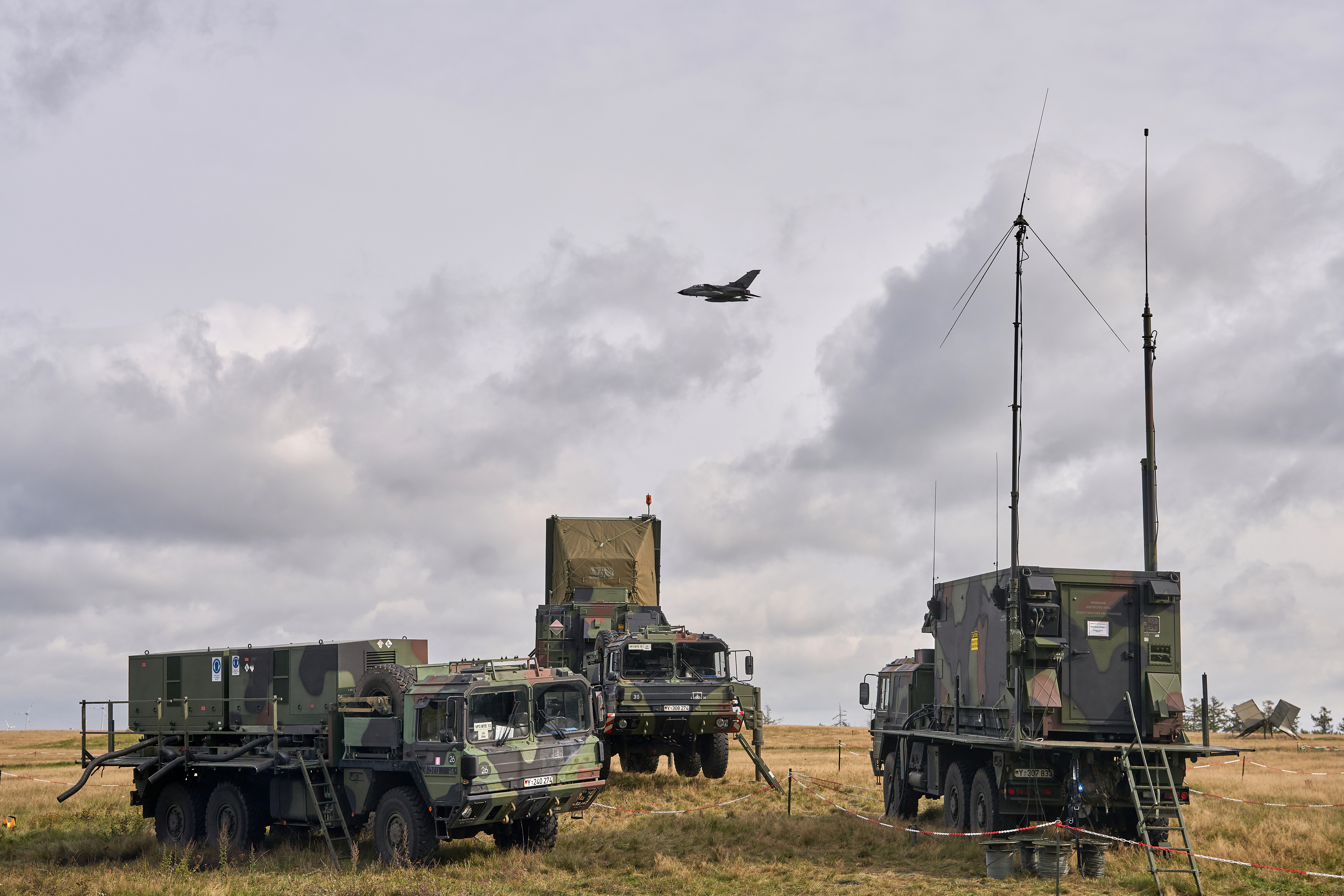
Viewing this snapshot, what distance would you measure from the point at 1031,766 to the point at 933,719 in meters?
3.57

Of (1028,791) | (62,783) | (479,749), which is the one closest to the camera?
(479,749)

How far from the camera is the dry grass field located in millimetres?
14477

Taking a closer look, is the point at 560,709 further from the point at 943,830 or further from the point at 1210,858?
the point at 1210,858

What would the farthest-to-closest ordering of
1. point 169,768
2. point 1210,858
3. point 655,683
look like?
point 655,683 → point 169,768 → point 1210,858

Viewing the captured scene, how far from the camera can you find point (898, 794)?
2011 centimetres

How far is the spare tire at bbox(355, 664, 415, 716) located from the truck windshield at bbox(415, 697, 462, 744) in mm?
413

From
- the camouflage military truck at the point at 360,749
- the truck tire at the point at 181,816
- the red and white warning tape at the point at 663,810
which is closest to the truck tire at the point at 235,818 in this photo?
the camouflage military truck at the point at 360,749

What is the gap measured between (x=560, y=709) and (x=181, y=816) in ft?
21.8

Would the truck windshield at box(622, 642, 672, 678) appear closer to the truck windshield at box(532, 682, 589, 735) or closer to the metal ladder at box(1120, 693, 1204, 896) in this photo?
the truck windshield at box(532, 682, 589, 735)

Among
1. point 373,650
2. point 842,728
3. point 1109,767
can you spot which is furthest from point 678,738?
point 842,728

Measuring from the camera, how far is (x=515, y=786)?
15.5m

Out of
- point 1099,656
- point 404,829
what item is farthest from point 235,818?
point 1099,656

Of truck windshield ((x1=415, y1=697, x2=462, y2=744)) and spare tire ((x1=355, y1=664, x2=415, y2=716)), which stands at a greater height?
spare tire ((x1=355, y1=664, x2=415, y2=716))

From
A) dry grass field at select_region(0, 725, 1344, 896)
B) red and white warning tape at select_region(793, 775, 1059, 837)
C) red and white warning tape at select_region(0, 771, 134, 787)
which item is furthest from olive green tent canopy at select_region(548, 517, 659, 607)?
red and white warning tape at select_region(0, 771, 134, 787)
